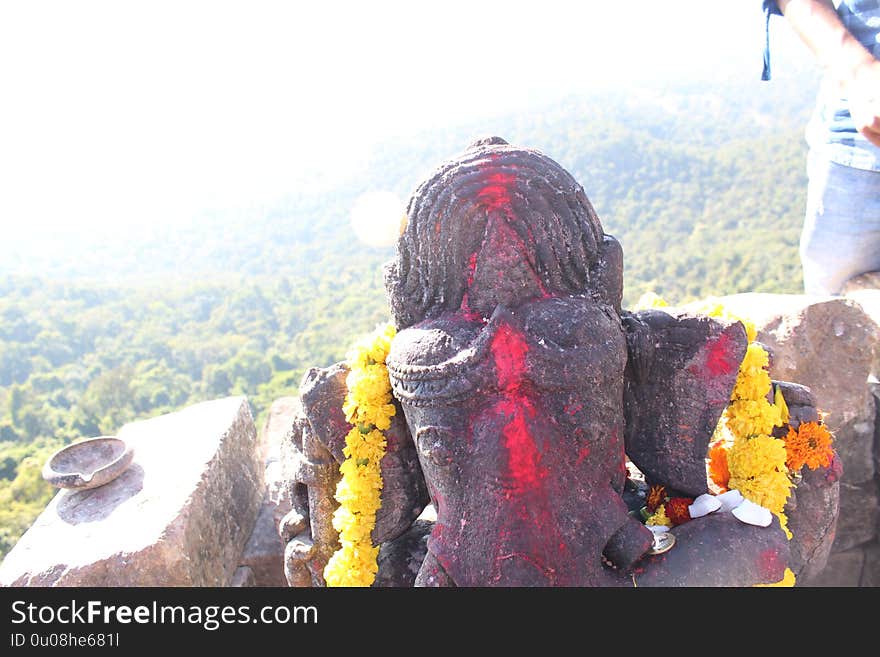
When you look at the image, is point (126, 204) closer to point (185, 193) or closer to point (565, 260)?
point (185, 193)

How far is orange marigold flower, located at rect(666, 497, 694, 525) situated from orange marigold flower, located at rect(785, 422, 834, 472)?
38 centimetres

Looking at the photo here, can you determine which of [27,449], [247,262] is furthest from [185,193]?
[27,449]

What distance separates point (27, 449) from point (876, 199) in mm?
17481

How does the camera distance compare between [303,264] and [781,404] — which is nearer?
[781,404]

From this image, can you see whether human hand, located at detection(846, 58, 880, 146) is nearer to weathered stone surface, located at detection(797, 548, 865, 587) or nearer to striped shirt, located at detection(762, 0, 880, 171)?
striped shirt, located at detection(762, 0, 880, 171)

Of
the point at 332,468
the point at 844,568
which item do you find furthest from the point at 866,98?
the point at 844,568

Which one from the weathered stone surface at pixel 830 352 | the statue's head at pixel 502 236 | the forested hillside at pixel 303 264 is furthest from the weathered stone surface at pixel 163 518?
the forested hillside at pixel 303 264

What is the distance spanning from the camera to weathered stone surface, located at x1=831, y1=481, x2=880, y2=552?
3406 mm

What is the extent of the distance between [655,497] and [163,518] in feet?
6.60

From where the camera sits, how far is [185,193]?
157 ft

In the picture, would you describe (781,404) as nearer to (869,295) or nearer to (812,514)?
(812,514)

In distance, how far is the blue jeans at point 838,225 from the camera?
3.25 meters

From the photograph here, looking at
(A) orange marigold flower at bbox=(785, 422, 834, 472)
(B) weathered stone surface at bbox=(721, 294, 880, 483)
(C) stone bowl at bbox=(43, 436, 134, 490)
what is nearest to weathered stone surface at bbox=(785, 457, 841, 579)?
(A) orange marigold flower at bbox=(785, 422, 834, 472)

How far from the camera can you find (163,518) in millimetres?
2959
